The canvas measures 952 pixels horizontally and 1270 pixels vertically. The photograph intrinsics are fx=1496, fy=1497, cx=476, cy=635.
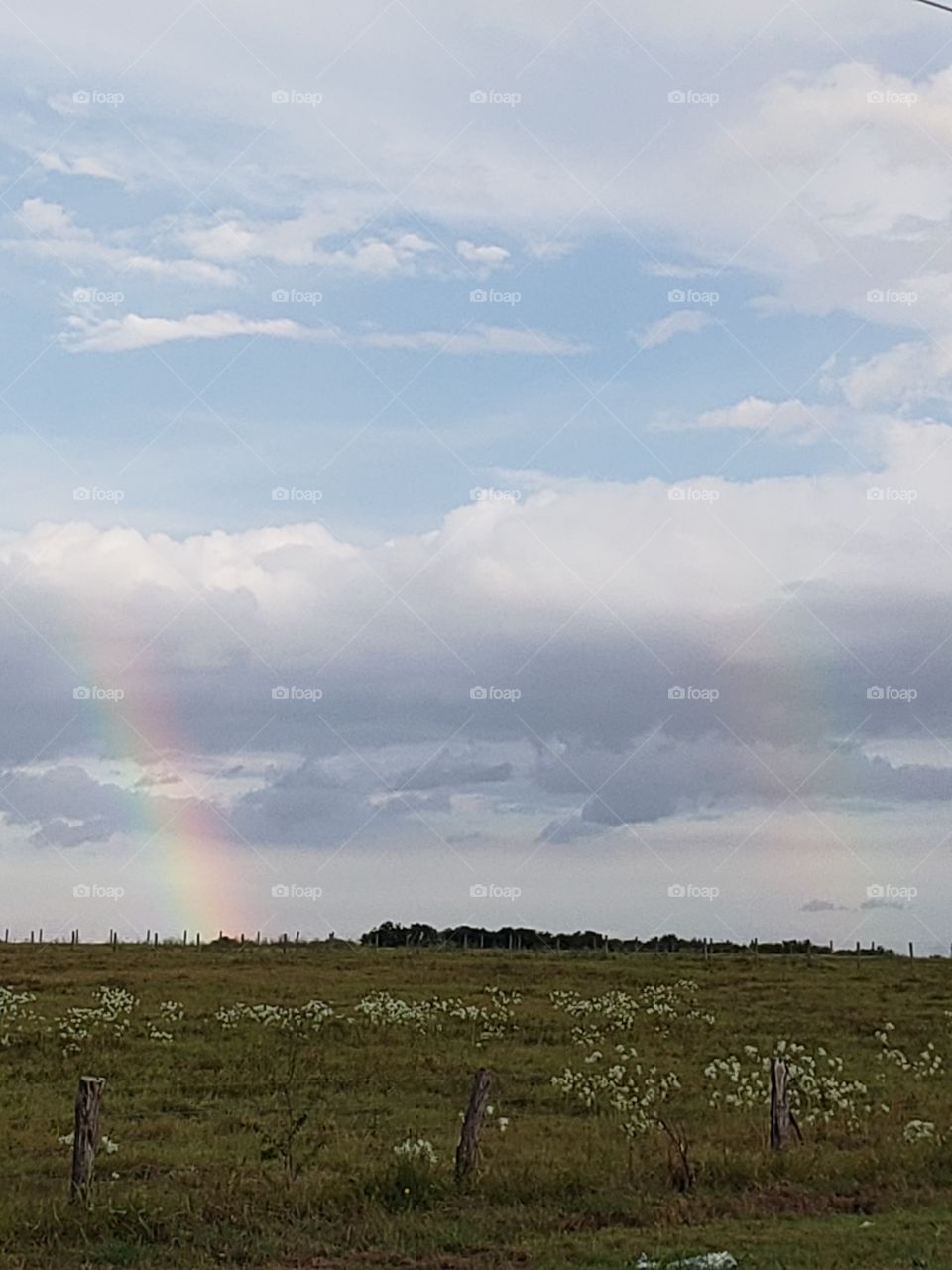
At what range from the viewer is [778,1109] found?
720 inches

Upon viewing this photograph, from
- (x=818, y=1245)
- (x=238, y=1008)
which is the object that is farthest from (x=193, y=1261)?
(x=238, y=1008)

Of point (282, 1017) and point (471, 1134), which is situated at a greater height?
point (471, 1134)

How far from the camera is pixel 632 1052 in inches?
1249

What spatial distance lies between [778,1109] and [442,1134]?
6.03 meters

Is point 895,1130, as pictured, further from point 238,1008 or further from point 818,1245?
point 238,1008

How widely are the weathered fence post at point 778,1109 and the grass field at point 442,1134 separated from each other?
363 mm

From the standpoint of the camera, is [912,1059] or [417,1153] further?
[912,1059]

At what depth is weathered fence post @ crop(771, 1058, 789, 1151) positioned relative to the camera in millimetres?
18156

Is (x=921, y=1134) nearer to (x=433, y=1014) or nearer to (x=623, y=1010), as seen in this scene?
(x=433, y=1014)

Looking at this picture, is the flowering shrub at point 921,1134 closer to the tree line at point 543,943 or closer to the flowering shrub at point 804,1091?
the flowering shrub at point 804,1091

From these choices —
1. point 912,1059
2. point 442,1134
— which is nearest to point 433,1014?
point 912,1059

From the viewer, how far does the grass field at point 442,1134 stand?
13883 mm

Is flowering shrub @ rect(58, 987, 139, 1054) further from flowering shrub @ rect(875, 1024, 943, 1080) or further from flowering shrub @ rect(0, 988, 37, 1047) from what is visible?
flowering shrub @ rect(875, 1024, 943, 1080)

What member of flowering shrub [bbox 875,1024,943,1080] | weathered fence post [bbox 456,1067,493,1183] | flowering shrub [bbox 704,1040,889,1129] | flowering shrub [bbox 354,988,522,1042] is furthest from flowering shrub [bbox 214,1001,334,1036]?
weathered fence post [bbox 456,1067,493,1183]
